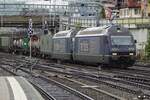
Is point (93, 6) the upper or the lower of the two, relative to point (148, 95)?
upper

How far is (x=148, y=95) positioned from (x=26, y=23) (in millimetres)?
75793

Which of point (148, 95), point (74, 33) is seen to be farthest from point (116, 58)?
point (148, 95)

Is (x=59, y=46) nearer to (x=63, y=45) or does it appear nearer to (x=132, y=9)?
(x=63, y=45)

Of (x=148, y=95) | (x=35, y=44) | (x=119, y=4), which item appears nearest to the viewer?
(x=148, y=95)

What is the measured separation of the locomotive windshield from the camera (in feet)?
120

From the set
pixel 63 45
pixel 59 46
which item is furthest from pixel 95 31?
pixel 59 46

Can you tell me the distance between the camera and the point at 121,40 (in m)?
36.8

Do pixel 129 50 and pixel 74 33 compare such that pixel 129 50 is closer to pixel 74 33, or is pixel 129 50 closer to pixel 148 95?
pixel 74 33

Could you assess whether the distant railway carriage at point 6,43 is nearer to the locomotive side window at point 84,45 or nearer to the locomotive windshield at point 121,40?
the locomotive side window at point 84,45

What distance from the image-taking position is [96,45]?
37.5 meters

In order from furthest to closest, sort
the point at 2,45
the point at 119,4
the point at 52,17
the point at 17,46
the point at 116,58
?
the point at 119,4 → the point at 2,45 → the point at 52,17 → the point at 17,46 → the point at 116,58

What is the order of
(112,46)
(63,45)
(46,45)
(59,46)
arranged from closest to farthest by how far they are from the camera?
(112,46)
(63,45)
(59,46)
(46,45)

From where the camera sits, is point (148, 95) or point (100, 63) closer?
point (148, 95)

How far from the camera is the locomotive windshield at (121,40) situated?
1438 inches
